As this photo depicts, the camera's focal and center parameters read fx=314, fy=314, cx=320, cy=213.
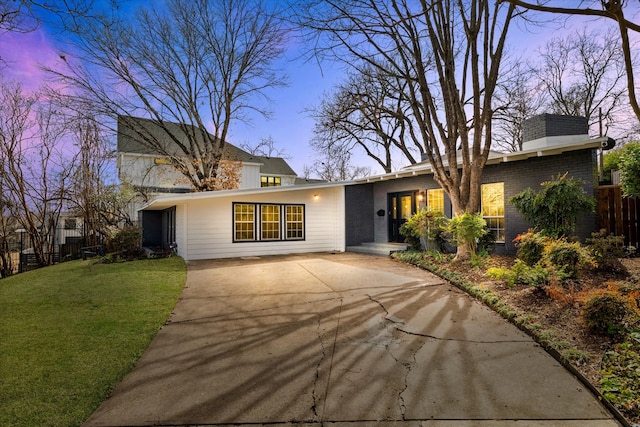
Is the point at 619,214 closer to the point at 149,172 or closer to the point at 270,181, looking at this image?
the point at 149,172

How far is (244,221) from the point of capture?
11359 mm

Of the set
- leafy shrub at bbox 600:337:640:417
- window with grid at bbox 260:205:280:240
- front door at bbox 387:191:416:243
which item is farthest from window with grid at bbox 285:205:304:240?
leafy shrub at bbox 600:337:640:417

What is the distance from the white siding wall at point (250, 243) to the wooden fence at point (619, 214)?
7670mm

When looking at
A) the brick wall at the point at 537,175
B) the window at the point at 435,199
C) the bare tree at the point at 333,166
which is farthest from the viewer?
the bare tree at the point at 333,166

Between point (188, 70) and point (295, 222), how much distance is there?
9.90 meters

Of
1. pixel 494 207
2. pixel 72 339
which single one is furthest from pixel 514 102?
pixel 72 339

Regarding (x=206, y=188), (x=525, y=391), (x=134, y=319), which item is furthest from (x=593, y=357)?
(x=206, y=188)

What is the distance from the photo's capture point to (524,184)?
8.38 m

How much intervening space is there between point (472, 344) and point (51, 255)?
15840mm

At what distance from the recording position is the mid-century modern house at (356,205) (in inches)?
316

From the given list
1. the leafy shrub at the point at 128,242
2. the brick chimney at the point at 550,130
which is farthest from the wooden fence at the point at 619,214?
the leafy shrub at the point at 128,242

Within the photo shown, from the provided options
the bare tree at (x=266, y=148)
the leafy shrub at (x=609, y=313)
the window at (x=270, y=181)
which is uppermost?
the bare tree at (x=266, y=148)

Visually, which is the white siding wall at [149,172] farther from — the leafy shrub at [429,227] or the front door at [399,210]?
the leafy shrub at [429,227]

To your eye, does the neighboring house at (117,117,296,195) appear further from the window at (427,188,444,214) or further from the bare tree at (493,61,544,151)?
the bare tree at (493,61,544,151)
